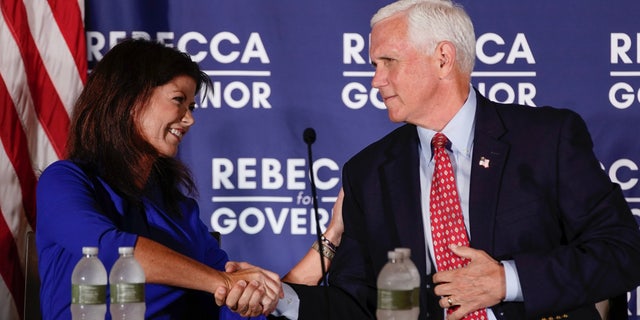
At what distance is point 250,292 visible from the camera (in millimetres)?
2820

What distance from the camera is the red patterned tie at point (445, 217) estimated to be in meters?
2.87

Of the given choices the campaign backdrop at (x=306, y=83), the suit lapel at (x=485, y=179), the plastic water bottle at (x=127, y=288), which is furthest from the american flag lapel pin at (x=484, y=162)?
the campaign backdrop at (x=306, y=83)

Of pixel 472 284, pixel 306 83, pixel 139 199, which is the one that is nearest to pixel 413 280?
pixel 472 284

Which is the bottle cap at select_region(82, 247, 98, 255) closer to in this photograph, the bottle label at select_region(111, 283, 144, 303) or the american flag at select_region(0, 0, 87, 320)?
the bottle label at select_region(111, 283, 144, 303)

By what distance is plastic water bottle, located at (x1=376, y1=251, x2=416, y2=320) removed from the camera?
7.84 feet

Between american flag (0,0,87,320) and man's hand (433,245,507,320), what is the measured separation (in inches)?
79.9

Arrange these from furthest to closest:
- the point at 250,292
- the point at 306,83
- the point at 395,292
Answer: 1. the point at 306,83
2. the point at 250,292
3. the point at 395,292

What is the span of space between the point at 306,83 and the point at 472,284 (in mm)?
1841

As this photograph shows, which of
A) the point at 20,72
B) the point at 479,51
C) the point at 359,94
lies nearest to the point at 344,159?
the point at 359,94

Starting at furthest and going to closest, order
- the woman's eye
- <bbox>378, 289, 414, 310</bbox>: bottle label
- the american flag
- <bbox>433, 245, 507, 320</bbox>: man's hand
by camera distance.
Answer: the american flag, the woman's eye, <bbox>433, 245, 507, 320</bbox>: man's hand, <bbox>378, 289, 414, 310</bbox>: bottle label

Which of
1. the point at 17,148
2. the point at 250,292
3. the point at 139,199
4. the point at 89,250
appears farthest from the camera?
the point at 17,148

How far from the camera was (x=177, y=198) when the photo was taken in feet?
11.3

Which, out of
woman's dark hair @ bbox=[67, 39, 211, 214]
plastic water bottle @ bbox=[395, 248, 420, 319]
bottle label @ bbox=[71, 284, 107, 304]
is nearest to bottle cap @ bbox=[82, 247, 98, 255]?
bottle label @ bbox=[71, 284, 107, 304]

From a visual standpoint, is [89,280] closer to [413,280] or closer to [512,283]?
[413,280]
